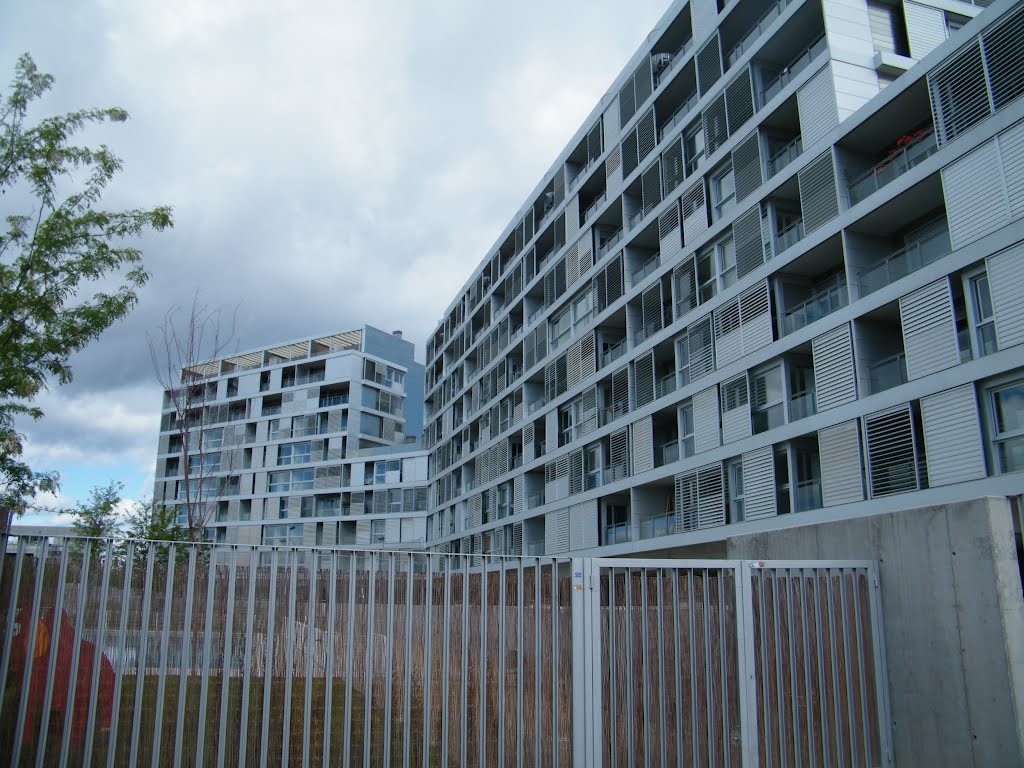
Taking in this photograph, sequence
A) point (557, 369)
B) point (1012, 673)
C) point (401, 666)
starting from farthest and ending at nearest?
point (557, 369)
point (1012, 673)
point (401, 666)

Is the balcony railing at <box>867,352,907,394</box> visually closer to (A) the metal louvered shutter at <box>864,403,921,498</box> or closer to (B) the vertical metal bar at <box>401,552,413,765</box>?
(A) the metal louvered shutter at <box>864,403,921,498</box>

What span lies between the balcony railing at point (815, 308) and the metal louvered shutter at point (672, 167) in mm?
8117

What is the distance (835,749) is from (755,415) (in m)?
14.7

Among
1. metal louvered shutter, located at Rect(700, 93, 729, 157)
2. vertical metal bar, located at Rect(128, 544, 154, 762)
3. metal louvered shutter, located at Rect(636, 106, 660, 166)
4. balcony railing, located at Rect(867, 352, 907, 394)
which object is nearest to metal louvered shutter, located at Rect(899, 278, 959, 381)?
balcony railing, located at Rect(867, 352, 907, 394)

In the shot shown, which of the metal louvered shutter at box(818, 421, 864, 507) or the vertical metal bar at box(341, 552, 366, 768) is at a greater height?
the metal louvered shutter at box(818, 421, 864, 507)

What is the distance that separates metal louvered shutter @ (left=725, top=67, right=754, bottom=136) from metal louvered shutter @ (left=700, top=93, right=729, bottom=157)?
0.35m

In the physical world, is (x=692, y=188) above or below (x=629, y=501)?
above

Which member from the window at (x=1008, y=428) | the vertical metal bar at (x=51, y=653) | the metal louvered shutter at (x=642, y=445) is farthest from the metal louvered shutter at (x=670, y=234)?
the vertical metal bar at (x=51, y=653)

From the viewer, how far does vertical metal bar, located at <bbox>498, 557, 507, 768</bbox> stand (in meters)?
7.97

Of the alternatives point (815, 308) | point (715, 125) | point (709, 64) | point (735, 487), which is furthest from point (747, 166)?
point (735, 487)

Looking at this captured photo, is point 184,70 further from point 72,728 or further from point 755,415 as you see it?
point 755,415

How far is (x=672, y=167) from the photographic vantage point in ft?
94.8

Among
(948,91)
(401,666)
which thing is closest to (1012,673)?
(401,666)

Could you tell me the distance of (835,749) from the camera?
9.39m
